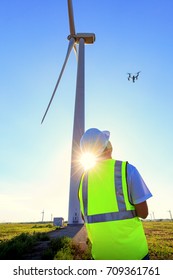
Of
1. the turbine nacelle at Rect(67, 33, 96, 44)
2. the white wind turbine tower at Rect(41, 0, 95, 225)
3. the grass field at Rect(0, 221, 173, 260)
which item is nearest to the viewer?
the grass field at Rect(0, 221, 173, 260)

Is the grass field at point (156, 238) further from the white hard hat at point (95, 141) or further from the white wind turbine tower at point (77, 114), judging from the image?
the white hard hat at point (95, 141)

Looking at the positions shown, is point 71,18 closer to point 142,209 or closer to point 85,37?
point 85,37

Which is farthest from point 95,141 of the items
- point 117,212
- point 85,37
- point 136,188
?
point 85,37

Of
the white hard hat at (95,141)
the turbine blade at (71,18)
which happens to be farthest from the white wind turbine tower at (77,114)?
the white hard hat at (95,141)

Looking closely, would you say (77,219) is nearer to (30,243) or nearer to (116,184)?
(30,243)

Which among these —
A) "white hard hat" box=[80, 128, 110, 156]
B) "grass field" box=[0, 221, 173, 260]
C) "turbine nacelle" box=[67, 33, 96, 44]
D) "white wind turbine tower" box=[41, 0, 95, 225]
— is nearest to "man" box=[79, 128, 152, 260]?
"white hard hat" box=[80, 128, 110, 156]

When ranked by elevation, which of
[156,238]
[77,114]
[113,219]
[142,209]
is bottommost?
[156,238]

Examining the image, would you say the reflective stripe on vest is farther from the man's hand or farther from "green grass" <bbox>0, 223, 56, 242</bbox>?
"green grass" <bbox>0, 223, 56, 242</bbox>
